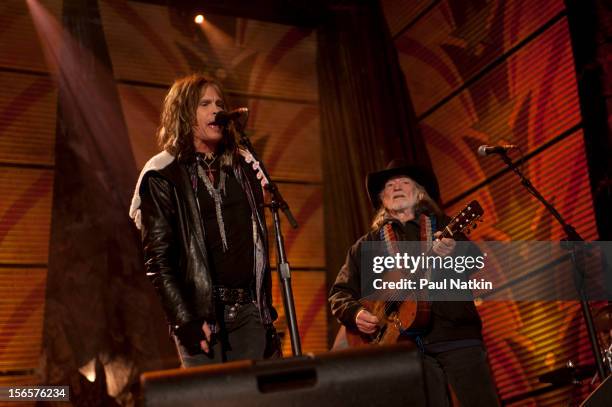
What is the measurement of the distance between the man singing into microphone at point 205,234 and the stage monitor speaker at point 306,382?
3.40 feet

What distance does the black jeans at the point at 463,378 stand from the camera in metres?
3.63

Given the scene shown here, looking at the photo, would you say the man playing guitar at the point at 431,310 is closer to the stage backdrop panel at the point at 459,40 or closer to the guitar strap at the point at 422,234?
the guitar strap at the point at 422,234

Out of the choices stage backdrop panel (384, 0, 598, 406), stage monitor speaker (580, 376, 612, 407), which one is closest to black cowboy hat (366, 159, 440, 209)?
stage backdrop panel (384, 0, 598, 406)

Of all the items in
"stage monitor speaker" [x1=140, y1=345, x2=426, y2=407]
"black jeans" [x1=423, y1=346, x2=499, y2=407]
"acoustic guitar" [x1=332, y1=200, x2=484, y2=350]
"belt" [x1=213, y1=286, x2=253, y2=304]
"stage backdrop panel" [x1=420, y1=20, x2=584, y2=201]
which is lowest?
"stage monitor speaker" [x1=140, y1=345, x2=426, y2=407]

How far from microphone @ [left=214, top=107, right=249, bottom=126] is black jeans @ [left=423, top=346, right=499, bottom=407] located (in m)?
1.37

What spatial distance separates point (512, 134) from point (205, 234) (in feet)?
11.0

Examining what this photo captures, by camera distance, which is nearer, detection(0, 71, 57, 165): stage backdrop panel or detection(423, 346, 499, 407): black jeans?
detection(423, 346, 499, 407): black jeans

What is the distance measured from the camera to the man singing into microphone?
2865 millimetres

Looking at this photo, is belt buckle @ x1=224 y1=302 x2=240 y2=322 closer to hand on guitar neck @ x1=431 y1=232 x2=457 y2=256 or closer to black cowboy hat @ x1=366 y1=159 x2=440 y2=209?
hand on guitar neck @ x1=431 y1=232 x2=457 y2=256

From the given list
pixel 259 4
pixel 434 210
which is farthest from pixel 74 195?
pixel 434 210

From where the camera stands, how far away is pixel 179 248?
302 cm

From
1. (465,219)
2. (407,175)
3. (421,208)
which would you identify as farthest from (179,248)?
(407,175)

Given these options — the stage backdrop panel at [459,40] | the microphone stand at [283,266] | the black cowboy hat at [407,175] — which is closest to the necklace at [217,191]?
the microphone stand at [283,266]

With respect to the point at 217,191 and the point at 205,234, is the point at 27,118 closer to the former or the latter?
the point at 217,191
